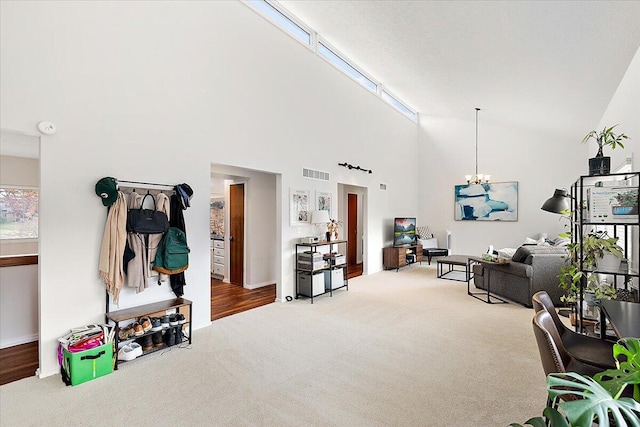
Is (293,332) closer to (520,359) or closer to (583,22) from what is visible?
(520,359)

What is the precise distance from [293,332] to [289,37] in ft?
14.8

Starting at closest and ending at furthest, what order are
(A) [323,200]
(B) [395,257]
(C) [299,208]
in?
(C) [299,208], (A) [323,200], (B) [395,257]

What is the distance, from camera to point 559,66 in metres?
3.89

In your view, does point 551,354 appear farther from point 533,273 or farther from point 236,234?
point 236,234

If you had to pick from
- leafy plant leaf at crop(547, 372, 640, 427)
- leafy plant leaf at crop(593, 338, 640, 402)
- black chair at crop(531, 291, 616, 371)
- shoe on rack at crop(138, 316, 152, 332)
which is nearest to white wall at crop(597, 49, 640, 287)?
black chair at crop(531, 291, 616, 371)

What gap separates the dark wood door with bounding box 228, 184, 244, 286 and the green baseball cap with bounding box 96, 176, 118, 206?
3.15 meters

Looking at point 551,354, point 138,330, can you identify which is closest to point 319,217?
point 138,330

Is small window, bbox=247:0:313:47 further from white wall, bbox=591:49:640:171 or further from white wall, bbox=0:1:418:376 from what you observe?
white wall, bbox=591:49:640:171

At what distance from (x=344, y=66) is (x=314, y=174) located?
8.15 feet

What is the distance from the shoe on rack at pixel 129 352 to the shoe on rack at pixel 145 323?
0.16 meters

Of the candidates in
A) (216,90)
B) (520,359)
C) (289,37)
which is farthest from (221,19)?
(520,359)

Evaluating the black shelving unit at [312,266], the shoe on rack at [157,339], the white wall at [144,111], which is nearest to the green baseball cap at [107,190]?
the white wall at [144,111]

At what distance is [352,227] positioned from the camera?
9352 mm

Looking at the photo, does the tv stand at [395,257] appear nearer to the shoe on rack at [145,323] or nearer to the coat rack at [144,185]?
→ the coat rack at [144,185]
